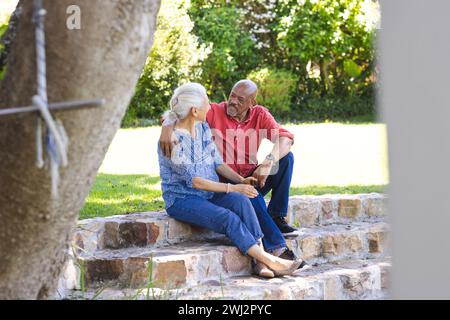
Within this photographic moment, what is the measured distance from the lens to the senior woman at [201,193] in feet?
14.3

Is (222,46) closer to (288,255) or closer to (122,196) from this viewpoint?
(122,196)

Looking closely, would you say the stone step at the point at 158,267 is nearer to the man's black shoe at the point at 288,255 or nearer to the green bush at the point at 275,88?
the man's black shoe at the point at 288,255

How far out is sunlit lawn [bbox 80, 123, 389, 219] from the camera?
596 centimetres

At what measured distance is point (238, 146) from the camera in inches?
195

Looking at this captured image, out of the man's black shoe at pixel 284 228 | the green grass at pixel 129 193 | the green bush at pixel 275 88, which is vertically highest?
the green bush at pixel 275 88

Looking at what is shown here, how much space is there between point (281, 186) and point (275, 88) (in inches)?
320

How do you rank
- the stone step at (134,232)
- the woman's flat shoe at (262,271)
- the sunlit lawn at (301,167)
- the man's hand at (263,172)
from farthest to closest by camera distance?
the sunlit lawn at (301,167) → the man's hand at (263,172) → the stone step at (134,232) → the woman's flat shoe at (262,271)

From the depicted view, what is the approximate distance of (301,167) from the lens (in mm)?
8188

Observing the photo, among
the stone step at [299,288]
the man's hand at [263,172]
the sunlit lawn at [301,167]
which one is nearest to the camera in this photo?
the stone step at [299,288]

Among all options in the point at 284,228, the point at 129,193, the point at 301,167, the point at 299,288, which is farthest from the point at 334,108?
the point at 299,288

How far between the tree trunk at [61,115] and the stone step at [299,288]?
1.25m

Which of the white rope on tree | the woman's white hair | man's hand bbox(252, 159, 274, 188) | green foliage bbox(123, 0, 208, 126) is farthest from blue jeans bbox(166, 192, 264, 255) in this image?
green foliage bbox(123, 0, 208, 126)

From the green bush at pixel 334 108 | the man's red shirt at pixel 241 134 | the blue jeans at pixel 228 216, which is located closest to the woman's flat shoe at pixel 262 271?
the blue jeans at pixel 228 216
